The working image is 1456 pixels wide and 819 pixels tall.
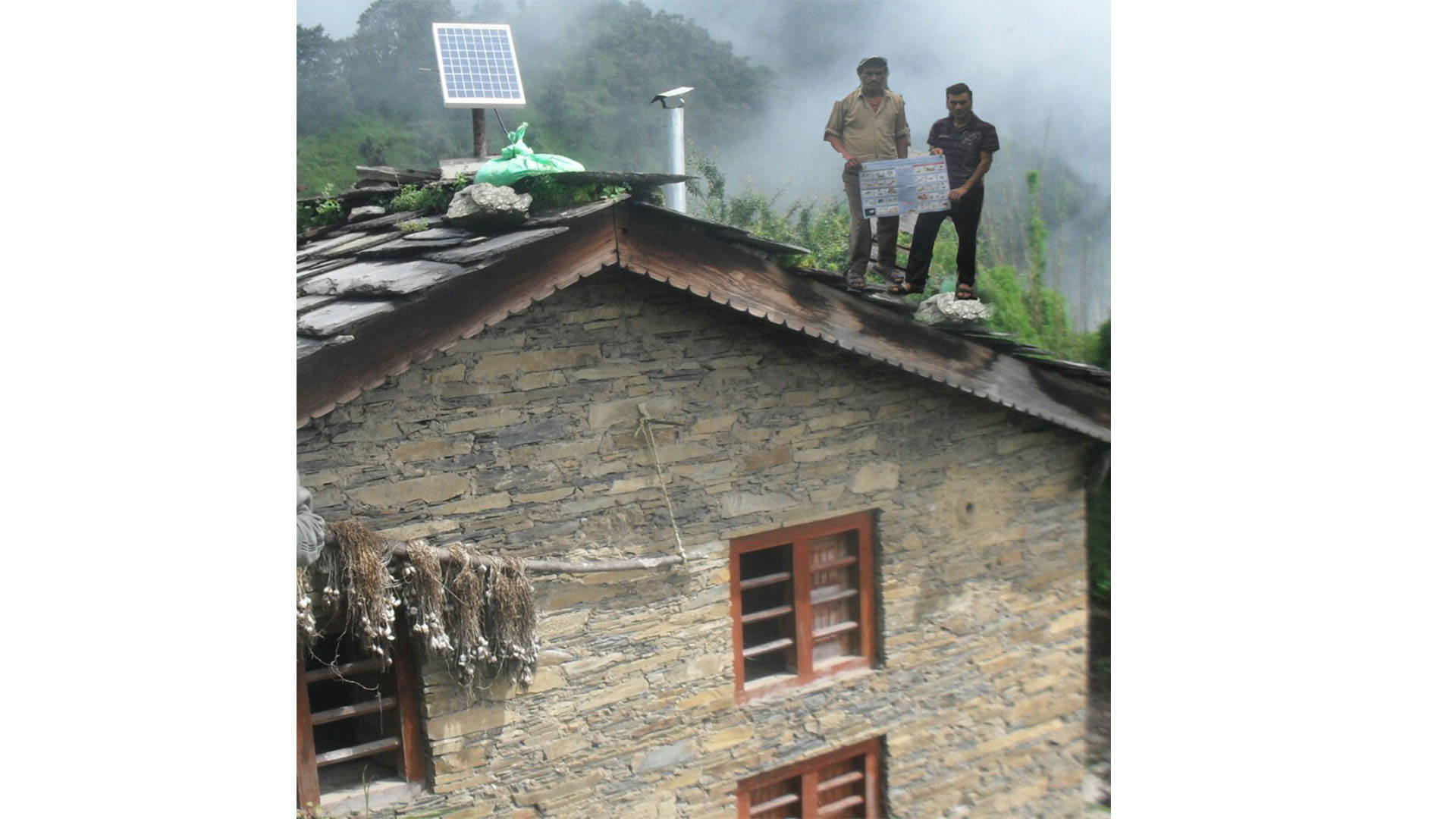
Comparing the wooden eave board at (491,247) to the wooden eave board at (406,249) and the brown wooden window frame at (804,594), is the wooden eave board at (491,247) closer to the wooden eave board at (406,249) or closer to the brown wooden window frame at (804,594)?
the wooden eave board at (406,249)

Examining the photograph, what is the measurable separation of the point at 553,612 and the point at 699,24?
1502mm

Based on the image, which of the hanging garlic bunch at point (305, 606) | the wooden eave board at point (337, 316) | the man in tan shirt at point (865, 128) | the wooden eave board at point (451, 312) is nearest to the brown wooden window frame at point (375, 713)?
the hanging garlic bunch at point (305, 606)

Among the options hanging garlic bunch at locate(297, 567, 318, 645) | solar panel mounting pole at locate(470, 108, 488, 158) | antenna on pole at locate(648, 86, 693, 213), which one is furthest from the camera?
antenna on pole at locate(648, 86, 693, 213)

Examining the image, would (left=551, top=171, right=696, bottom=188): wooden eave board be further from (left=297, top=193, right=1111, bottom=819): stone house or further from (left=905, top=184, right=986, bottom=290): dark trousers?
(left=905, top=184, right=986, bottom=290): dark trousers

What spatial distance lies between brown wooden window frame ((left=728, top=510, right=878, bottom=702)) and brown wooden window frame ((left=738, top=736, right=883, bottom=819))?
234mm

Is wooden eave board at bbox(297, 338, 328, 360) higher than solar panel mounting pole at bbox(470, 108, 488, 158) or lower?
lower

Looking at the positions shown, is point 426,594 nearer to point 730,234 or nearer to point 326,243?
point 326,243

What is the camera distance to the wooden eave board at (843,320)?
114 inches

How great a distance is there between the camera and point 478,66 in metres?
2.83

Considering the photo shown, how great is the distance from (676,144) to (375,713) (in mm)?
1570

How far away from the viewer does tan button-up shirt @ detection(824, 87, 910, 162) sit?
3107mm

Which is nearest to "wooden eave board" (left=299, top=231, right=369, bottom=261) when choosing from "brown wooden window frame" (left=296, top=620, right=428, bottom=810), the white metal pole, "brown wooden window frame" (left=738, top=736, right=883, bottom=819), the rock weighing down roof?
the rock weighing down roof

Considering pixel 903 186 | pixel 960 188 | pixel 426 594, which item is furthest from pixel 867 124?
pixel 426 594

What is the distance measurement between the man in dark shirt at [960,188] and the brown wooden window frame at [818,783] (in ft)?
4.34
